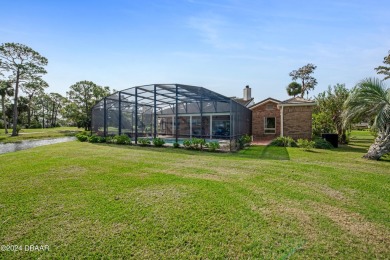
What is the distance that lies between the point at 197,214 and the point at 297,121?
14.1m

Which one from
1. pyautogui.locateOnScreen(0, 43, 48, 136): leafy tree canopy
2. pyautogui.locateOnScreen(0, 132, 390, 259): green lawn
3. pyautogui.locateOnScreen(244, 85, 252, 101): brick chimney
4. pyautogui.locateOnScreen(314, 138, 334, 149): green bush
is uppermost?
pyautogui.locateOnScreen(0, 43, 48, 136): leafy tree canopy

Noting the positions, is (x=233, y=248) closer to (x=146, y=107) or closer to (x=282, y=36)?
(x=282, y=36)

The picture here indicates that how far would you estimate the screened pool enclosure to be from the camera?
11984 mm

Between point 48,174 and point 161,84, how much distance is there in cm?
769

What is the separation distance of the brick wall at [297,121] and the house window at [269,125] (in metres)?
1.99

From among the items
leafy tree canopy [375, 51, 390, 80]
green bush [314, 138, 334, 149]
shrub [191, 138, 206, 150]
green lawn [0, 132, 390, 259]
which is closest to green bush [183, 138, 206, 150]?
shrub [191, 138, 206, 150]

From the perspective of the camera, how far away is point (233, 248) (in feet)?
8.15

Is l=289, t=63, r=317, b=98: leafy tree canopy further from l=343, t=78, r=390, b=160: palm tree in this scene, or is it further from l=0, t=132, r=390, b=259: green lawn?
l=0, t=132, r=390, b=259: green lawn

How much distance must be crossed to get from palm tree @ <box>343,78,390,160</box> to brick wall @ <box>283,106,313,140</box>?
19.0ft

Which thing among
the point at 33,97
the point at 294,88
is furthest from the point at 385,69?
the point at 33,97

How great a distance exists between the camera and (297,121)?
14.8 m

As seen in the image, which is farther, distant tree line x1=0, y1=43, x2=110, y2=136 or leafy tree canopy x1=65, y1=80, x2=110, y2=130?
leafy tree canopy x1=65, y1=80, x2=110, y2=130

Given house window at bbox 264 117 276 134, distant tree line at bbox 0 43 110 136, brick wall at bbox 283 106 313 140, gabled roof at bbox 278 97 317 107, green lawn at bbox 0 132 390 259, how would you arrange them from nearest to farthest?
1. green lawn at bbox 0 132 390 259
2. gabled roof at bbox 278 97 317 107
3. brick wall at bbox 283 106 313 140
4. house window at bbox 264 117 276 134
5. distant tree line at bbox 0 43 110 136

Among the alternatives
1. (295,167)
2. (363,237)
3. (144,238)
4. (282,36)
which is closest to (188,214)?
(144,238)
